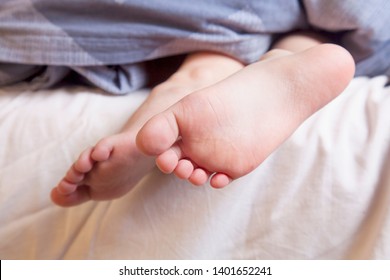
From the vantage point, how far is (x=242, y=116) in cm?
45

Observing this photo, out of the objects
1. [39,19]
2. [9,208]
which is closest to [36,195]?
[9,208]

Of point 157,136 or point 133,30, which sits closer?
point 157,136

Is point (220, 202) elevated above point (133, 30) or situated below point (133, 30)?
below

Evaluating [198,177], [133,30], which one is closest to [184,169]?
[198,177]

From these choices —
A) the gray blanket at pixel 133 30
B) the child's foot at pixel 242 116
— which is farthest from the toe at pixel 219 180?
the gray blanket at pixel 133 30

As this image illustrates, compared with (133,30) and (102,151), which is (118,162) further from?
(133,30)

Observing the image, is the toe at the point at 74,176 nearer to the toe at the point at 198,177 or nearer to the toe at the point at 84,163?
the toe at the point at 84,163

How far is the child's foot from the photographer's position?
0.42 meters

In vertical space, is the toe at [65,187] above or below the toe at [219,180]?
below

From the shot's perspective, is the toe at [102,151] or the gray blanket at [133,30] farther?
the gray blanket at [133,30]

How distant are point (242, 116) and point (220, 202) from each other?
10 centimetres

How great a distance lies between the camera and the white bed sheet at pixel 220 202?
18.1 inches

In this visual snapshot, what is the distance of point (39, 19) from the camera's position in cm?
57

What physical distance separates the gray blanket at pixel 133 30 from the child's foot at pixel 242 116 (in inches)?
4.4
